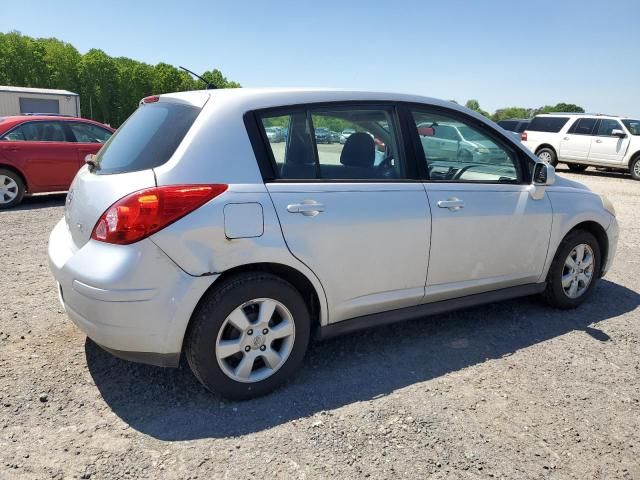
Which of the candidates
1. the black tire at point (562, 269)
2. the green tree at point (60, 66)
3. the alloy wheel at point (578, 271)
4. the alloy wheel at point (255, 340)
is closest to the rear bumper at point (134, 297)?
the alloy wheel at point (255, 340)

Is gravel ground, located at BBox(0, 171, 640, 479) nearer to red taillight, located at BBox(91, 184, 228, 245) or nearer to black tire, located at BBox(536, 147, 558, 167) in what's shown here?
red taillight, located at BBox(91, 184, 228, 245)

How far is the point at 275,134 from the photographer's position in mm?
2836

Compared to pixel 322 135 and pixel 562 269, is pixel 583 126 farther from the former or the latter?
pixel 322 135

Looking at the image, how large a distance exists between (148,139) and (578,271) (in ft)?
11.7

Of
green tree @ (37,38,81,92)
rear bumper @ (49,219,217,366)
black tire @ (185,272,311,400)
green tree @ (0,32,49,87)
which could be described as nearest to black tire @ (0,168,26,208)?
rear bumper @ (49,219,217,366)

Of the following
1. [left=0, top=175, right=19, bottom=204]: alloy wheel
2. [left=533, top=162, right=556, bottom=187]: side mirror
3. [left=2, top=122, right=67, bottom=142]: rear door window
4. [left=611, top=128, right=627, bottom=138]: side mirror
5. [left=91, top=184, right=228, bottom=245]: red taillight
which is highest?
[left=611, top=128, right=627, bottom=138]: side mirror

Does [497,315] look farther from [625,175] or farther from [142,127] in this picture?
[625,175]

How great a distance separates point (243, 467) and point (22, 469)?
96 centimetres

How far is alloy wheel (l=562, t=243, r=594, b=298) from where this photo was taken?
13.7 feet

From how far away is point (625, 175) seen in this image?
685 inches

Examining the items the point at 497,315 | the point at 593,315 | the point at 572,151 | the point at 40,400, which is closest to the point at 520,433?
the point at 497,315

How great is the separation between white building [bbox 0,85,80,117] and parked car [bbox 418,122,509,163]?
881 inches

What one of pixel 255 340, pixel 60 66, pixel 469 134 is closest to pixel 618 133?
pixel 469 134

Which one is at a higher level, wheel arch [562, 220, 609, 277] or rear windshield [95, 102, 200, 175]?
rear windshield [95, 102, 200, 175]
